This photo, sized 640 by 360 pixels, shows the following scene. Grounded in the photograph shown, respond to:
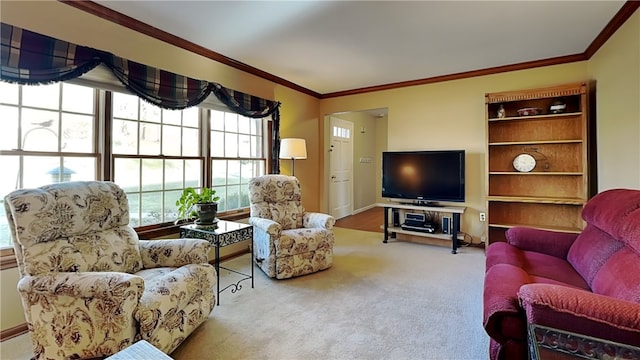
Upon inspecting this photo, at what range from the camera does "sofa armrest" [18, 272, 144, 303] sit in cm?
151

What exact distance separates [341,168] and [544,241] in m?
4.27

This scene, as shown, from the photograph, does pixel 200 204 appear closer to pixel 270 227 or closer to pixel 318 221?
pixel 270 227

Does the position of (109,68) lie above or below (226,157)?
above

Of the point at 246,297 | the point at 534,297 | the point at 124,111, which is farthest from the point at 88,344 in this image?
the point at 534,297

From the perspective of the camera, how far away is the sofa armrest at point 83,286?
151 cm

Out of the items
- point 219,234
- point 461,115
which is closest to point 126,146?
point 219,234

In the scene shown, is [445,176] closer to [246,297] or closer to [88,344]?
[246,297]

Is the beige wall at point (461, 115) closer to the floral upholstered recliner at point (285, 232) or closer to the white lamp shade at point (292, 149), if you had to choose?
the white lamp shade at point (292, 149)

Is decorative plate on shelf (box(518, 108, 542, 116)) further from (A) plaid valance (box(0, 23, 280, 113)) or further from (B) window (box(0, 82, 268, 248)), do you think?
(A) plaid valance (box(0, 23, 280, 113))

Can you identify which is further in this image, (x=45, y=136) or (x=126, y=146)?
(x=126, y=146)

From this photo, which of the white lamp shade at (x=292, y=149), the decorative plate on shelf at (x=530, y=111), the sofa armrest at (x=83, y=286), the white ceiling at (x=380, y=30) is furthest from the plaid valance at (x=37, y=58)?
the decorative plate on shelf at (x=530, y=111)

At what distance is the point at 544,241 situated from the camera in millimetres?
2391

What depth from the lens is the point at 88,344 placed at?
1564mm

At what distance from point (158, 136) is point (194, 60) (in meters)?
0.92
